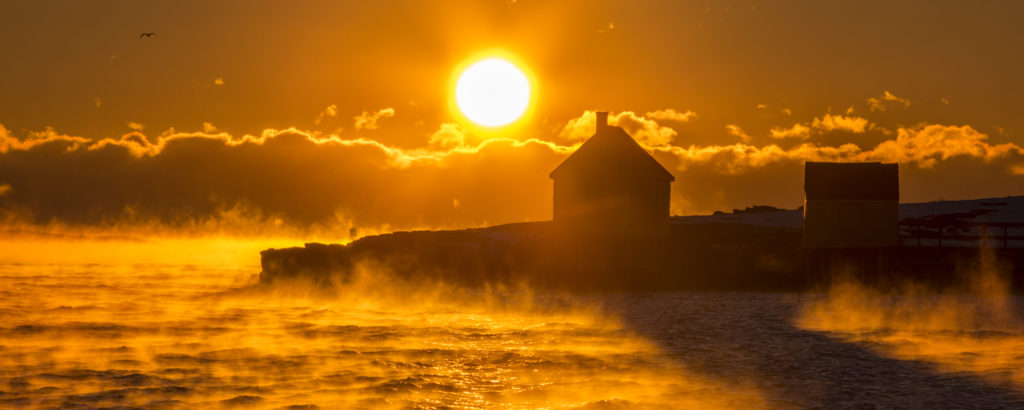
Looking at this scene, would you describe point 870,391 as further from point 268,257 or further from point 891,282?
point 268,257

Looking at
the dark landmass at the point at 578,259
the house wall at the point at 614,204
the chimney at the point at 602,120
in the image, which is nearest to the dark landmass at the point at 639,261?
the dark landmass at the point at 578,259

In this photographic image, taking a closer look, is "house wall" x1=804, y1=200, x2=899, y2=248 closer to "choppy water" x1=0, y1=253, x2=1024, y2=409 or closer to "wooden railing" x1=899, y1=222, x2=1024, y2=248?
"wooden railing" x1=899, y1=222, x2=1024, y2=248

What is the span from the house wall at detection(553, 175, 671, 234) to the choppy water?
4.95 meters

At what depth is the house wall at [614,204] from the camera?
54.2m

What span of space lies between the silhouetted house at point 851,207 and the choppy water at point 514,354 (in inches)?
332

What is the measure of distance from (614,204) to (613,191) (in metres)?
0.60

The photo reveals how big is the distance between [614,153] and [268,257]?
20.7m

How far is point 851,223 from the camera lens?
55875mm

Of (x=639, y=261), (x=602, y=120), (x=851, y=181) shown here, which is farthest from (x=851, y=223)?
(x=602, y=120)

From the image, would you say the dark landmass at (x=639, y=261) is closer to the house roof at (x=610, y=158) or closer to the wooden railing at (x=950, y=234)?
the wooden railing at (x=950, y=234)

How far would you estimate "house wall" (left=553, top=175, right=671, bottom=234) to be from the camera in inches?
2132

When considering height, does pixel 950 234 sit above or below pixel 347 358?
above

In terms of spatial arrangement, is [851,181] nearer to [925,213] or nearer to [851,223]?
[851,223]

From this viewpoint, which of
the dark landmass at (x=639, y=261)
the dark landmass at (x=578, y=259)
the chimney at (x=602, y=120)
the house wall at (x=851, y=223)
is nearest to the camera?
the dark landmass at (x=639, y=261)
